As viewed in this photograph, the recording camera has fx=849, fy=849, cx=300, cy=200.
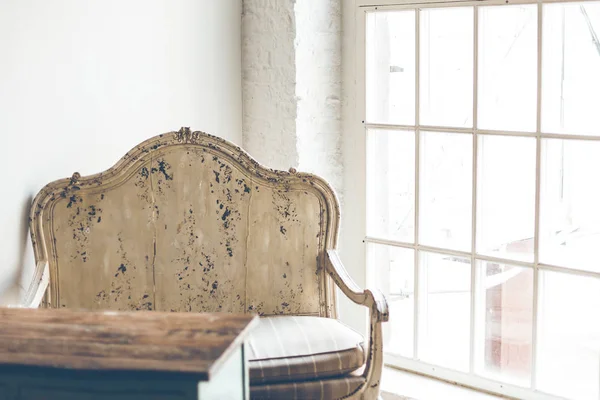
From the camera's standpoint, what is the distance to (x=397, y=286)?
3.23m

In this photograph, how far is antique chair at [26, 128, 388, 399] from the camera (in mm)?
2643

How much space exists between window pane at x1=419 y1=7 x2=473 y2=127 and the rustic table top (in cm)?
143

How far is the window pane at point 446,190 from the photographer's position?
2994 mm

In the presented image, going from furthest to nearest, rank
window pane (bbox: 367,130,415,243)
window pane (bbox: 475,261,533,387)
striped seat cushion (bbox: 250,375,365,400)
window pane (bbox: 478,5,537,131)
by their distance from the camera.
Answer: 1. window pane (bbox: 367,130,415,243)
2. window pane (bbox: 475,261,533,387)
3. window pane (bbox: 478,5,537,131)
4. striped seat cushion (bbox: 250,375,365,400)

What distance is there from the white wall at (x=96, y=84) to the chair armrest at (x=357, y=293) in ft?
2.69

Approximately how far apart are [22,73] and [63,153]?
30cm

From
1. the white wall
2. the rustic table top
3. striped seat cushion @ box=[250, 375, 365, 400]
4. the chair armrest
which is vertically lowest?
striped seat cushion @ box=[250, 375, 365, 400]

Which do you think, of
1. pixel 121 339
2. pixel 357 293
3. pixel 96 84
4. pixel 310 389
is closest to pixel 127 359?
pixel 121 339

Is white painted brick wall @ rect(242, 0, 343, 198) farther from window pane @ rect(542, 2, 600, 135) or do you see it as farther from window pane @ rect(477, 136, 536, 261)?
window pane @ rect(542, 2, 600, 135)

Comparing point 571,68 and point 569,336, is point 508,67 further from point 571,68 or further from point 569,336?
point 569,336

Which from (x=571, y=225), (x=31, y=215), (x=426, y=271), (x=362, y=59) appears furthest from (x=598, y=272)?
(x=31, y=215)

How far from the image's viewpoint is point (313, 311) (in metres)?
2.80

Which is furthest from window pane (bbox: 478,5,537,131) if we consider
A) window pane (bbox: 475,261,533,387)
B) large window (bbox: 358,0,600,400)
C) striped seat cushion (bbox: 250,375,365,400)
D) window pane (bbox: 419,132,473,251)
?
striped seat cushion (bbox: 250,375,365,400)

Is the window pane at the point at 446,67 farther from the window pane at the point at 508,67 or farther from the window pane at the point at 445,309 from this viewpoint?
the window pane at the point at 445,309
